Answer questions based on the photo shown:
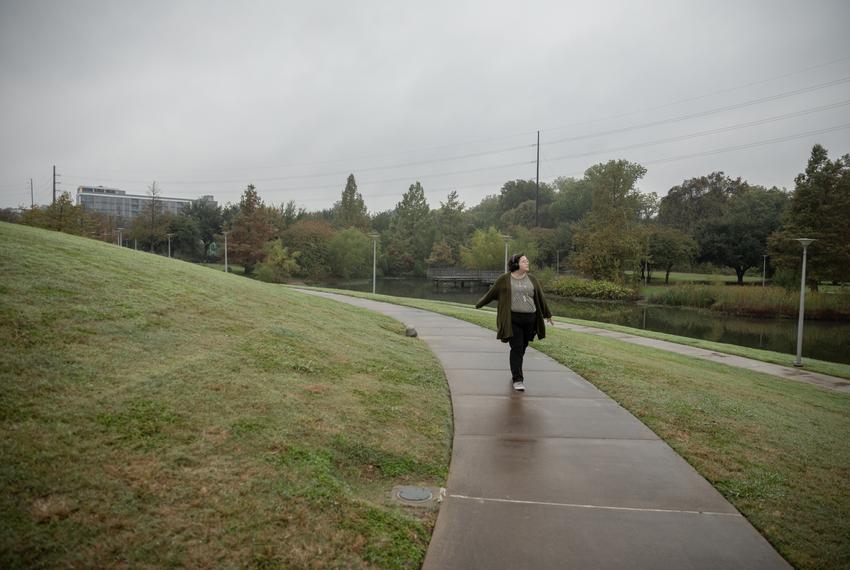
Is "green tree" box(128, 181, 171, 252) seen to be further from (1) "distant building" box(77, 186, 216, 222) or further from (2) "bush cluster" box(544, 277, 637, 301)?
(1) "distant building" box(77, 186, 216, 222)

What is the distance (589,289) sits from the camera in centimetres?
4988

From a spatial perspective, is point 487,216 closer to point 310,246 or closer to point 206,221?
point 310,246

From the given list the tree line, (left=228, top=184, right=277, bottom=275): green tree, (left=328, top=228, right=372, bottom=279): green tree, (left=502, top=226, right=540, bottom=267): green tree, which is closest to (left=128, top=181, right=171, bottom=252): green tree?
the tree line

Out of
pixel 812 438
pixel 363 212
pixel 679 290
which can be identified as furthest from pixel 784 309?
pixel 363 212

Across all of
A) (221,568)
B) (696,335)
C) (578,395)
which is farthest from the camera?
(696,335)

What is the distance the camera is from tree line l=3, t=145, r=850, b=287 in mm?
41938

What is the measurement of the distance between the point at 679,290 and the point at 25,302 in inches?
1831

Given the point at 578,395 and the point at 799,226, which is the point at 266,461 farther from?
the point at 799,226

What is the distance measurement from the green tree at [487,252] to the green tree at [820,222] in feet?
105

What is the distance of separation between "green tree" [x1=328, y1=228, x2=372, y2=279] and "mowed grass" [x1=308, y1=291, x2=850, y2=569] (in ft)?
184

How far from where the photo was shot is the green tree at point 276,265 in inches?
2172

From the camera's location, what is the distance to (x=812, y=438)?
6.19 meters

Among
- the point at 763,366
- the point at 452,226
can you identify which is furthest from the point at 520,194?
the point at 763,366

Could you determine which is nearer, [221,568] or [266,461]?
[221,568]
